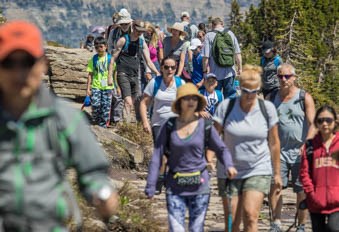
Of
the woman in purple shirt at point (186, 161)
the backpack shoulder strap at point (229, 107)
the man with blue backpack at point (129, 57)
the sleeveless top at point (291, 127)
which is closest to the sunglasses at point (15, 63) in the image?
the woman in purple shirt at point (186, 161)

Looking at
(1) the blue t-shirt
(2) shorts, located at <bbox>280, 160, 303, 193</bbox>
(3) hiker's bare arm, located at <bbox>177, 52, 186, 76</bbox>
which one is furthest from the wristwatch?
(1) the blue t-shirt

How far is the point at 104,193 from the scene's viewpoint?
12.3 ft

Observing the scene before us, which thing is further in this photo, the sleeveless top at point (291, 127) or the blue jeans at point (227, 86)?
the blue jeans at point (227, 86)

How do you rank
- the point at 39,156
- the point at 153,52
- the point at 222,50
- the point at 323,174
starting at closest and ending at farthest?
the point at 39,156, the point at 323,174, the point at 222,50, the point at 153,52

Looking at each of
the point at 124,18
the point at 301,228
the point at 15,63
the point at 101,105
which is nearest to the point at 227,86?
the point at 124,18

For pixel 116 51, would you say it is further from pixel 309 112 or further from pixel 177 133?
pixel 177 133

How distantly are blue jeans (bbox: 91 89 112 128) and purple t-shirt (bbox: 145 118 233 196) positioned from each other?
658cm

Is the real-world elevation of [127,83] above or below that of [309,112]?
below

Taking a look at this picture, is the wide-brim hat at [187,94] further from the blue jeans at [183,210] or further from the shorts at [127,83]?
the shorts at [127,83]

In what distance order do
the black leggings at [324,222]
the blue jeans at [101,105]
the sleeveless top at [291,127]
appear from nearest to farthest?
the black leggings at [324,222], the sleeveless top at [291,127], the blue jeans at [101,105]

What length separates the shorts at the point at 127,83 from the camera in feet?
42.8

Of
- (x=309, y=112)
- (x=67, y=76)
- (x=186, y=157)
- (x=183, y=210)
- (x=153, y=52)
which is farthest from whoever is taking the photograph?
(x=67, y=76)

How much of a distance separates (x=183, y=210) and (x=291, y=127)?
2.01 metres

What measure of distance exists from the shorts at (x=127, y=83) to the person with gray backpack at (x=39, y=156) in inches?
363
